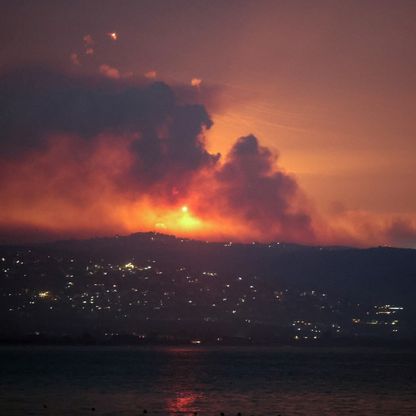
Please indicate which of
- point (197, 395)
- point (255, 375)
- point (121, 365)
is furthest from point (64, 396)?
point (121, 365)

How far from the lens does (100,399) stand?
258ft

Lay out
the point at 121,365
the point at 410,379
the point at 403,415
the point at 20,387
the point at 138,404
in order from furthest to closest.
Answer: the point at 121,365, the point at 410,379, the point at 20,387, the point at 138,404, the point at 403,415

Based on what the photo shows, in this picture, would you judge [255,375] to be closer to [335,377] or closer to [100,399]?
[335,377]

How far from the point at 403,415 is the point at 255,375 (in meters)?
49.0

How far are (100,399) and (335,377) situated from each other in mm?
44641

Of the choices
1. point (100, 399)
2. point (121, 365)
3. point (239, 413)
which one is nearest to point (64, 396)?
point (100, 399)

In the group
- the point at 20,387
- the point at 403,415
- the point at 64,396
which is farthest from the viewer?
the point at 20,387

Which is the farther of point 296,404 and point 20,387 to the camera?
point 20,387

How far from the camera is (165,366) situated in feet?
462

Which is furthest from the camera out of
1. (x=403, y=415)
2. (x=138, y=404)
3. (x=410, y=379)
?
(x=410, y=379)

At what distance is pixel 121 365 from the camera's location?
14050 cm

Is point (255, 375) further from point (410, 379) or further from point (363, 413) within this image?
point (363, 413)

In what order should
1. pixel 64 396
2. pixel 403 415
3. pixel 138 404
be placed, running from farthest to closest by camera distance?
pixel 64 396 → pixel 138 404 → pixel 403 415

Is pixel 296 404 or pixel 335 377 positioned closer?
pixel 296 404
